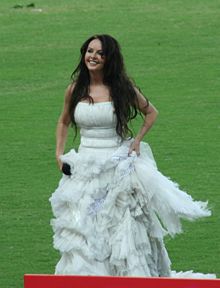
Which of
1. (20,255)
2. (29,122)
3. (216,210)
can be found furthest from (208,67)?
(20,255)

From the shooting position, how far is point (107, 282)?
28.4 feet

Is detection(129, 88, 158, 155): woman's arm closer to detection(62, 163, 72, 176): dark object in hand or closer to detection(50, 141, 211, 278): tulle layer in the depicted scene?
detection(50, 141, 211, 278): tulle layer

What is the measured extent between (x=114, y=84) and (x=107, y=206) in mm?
976

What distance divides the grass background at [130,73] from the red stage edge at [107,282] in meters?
3.80

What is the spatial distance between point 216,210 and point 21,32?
14.5 metres

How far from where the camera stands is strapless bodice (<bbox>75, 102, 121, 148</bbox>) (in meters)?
11.3

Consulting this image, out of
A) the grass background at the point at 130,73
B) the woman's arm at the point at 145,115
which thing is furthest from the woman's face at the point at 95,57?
the grass background at the point at 130,73

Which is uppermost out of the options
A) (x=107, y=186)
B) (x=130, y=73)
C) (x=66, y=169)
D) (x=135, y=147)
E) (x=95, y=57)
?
(x=95, y=57)

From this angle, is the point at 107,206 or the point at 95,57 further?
the point at 107,206

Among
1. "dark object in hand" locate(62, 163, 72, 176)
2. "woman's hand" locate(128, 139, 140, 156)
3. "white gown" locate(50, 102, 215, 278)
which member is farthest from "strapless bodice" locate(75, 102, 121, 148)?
"dark object in hand" locate(62, 163, 72, 176)

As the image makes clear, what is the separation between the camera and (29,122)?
2084 centimetres

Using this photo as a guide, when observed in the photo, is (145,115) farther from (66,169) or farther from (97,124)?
(66,169)

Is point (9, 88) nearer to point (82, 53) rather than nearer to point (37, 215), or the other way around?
point (37, 215)

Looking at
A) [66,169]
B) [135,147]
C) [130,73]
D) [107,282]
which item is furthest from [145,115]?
[130,73]
